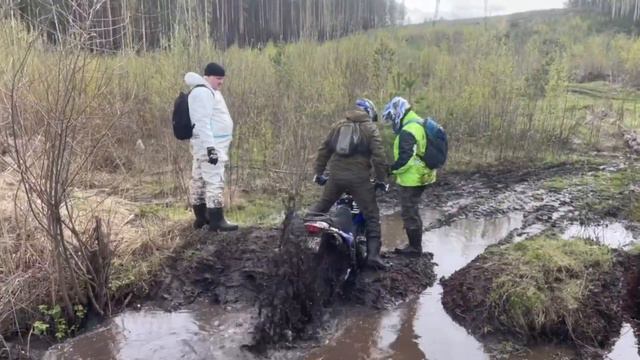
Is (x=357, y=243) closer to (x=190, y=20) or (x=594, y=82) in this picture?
(x=190, y=20)

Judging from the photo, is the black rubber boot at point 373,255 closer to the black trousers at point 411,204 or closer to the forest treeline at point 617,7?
the black trousers at point 411,204

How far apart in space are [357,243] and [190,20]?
7099 millimetres

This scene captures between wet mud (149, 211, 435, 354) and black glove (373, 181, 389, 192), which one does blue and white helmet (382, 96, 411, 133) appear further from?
wet mud (149, 211, 435, 354)

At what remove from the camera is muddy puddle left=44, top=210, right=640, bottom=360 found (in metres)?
4.80

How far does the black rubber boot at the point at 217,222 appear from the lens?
6648 mm

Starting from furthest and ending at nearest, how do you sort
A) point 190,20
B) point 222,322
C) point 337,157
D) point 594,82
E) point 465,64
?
point 594,82
point 465,64
point 190,20
point 337,157
point 222,322

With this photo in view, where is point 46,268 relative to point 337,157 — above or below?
below

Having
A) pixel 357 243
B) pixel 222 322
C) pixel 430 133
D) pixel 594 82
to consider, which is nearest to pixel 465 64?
pixel 430 133

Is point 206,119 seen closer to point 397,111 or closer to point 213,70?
point 213,70

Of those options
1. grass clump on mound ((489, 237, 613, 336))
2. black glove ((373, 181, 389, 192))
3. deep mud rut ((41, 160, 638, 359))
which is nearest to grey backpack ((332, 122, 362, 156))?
black glove ((373, 181, 389, 192))

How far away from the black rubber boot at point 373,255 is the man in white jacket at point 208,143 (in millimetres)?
1746

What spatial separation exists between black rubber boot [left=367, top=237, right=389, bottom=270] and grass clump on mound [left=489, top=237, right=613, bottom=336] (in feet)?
4.24

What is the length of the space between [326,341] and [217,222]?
92.1 inches

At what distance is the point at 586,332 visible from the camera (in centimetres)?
492
